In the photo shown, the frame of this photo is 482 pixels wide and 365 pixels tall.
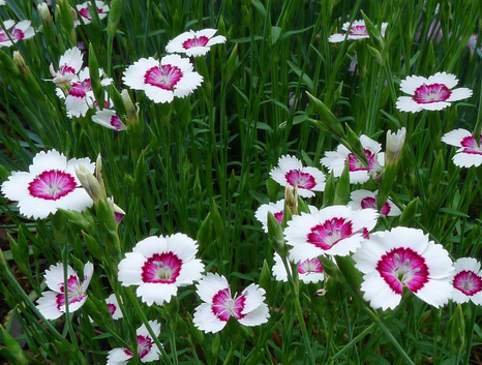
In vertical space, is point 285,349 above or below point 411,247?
below

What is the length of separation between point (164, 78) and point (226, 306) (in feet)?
2.31

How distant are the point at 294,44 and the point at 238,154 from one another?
582 mm

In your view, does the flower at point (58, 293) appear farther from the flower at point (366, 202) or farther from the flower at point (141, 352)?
the flower at point (366, 202)

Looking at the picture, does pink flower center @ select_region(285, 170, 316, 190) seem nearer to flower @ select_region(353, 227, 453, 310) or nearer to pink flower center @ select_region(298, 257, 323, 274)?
pink flower center @ select_region(298, 257, 323, 274)

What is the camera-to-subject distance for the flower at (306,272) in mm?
1477

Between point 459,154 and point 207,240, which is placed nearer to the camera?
point 207,240

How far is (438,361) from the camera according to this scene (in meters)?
1.79

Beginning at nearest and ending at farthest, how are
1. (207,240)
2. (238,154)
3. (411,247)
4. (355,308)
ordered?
(411,247) → (355,308) → (207,240) → (238,154)

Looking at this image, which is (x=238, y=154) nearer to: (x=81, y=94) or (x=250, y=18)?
(x=250, y=18)

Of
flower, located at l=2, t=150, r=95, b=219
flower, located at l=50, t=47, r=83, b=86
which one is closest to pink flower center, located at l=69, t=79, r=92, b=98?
flower, located at l=50, t=47, r=83, b=86

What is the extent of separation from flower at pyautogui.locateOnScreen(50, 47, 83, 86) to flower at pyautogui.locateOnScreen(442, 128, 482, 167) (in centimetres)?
106

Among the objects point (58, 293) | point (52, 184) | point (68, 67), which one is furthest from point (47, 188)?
point (68, 67)

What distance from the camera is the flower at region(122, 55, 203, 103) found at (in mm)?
1816

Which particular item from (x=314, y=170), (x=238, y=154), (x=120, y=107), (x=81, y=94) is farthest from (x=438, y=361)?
(x=238, y=154)
